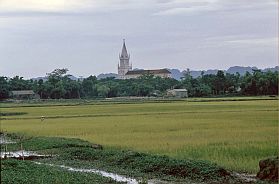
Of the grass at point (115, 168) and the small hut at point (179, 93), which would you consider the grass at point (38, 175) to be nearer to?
the grass at point (115, 168)

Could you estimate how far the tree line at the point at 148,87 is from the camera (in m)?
65.6

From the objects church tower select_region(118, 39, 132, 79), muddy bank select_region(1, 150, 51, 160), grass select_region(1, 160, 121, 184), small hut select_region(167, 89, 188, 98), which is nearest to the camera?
grass select_region(1, 160, 121, 184)

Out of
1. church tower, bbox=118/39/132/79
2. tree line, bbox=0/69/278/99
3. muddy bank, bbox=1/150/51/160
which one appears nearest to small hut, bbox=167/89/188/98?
tree line, bbox=0/69/278/99

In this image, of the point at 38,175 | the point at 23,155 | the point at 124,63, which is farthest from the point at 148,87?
the point at 124,63

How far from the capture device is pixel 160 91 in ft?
295

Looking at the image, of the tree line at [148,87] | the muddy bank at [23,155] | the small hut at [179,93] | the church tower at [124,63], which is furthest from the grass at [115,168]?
the church tower at [124,63]

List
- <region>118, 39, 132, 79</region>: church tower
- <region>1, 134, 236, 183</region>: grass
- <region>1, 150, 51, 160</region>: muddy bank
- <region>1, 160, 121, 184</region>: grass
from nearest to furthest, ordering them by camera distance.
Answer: <region>1, 160, 121, 184</region>: grass, <region>1, 134, 236, 183</region>: grass, <region>1, 150, 51, 160</region>: muddy bank, <region>118, 39, 132, 79</region>: church tower

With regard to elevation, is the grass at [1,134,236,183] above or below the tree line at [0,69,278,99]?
below

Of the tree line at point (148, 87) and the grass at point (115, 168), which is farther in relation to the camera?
the tree line at point (148, 87)

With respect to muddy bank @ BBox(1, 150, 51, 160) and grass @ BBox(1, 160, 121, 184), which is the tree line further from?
grass @ BBox(1, 160, 121, 184)

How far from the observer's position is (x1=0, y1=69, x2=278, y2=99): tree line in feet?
215

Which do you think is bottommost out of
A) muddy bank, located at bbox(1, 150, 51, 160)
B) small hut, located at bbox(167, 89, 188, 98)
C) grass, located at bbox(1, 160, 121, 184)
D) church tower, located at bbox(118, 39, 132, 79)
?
muddy bank, located at bbox(1, 150, 51, 160)

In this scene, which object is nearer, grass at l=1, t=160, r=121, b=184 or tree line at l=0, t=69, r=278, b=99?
grass at l=1, t=160, r=121, b=184

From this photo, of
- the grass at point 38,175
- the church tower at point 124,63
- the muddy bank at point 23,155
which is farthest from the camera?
the church tower at point 124,63
